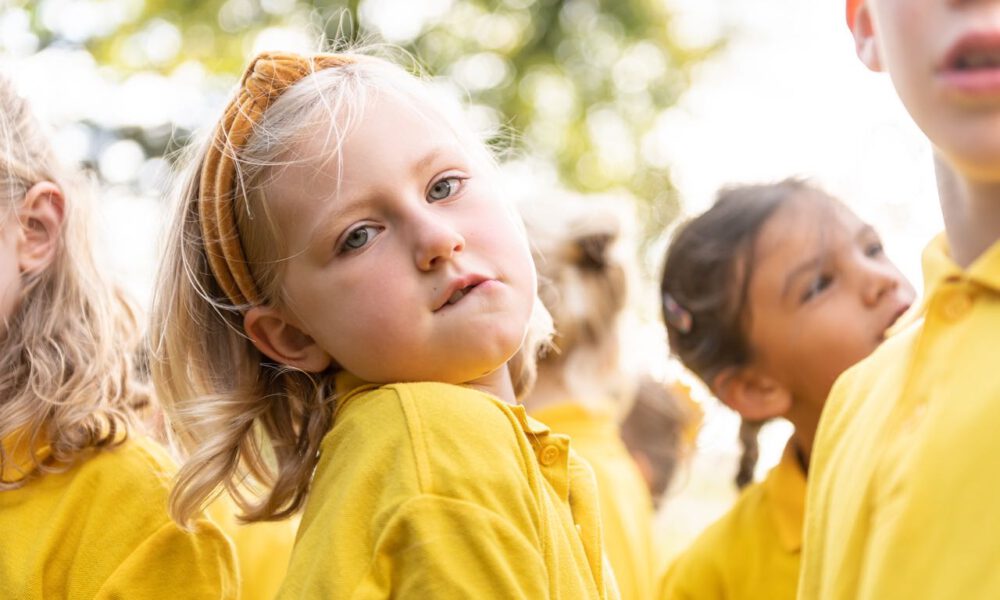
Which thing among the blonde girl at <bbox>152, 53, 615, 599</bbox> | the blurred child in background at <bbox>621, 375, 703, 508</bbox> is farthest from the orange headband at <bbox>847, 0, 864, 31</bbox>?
the blurred child in background at <bbox>621, 375, 703, 508</bbox>

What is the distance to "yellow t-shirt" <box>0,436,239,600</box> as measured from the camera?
2.30m

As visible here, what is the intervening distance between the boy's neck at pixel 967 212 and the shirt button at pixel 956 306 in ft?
0.27

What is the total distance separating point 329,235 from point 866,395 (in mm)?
875

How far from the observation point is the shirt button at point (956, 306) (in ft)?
4.70

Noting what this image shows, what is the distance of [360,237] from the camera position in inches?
76.5

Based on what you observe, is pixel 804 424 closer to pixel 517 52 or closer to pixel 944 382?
pixel 944 382

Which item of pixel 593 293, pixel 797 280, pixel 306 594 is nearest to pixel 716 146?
pixel 593 293

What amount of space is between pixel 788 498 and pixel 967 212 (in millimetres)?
1467

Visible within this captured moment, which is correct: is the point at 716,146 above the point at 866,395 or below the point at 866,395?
below

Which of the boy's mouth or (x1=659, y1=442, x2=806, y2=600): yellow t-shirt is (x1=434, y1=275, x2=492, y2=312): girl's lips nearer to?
the boy's mouth

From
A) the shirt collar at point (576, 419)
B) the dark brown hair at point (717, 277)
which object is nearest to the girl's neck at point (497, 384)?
the dark brown hair at point (717, 277)

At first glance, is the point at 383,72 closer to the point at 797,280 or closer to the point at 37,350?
the point at 37,350

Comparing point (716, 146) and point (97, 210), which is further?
point (716, 146)

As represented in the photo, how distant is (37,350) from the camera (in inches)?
100
